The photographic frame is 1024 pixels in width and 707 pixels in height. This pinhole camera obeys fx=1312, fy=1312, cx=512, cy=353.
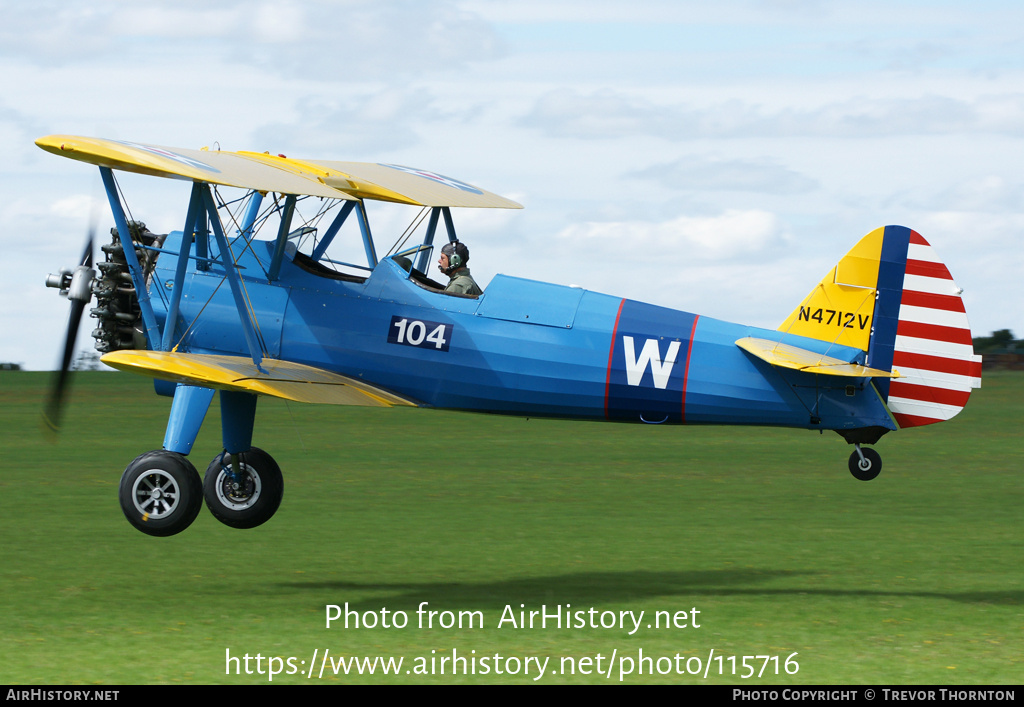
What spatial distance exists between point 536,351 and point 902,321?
136 inches

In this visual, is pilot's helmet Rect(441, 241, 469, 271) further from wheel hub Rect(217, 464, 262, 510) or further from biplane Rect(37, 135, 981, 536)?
wheel hub Rect(217, 464, 262, 510)

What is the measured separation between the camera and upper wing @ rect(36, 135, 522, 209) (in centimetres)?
1141

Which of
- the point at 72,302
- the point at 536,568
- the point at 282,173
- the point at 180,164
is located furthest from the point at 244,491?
the point at 180,164

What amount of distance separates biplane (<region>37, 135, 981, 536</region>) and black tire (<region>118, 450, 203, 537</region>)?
0.01 m

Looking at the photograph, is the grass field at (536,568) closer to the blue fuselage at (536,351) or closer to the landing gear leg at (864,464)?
the landing gear leg at (864,464)

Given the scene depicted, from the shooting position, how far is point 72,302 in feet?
43.8

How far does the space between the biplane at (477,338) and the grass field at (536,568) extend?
1.63 meters

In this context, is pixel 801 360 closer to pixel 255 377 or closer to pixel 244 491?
pixel 255 377

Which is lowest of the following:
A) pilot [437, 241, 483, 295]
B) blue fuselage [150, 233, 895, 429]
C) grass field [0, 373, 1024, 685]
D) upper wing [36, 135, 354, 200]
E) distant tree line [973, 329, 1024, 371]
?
grass field [0, 373, 1024, 685]

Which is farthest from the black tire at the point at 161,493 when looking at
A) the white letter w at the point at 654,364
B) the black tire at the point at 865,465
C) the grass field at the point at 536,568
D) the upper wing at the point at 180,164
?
the black tire at the point at 865,465

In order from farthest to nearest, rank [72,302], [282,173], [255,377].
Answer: [72,302]
[282,173]
[255,377]

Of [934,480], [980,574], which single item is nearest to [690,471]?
[934,480]

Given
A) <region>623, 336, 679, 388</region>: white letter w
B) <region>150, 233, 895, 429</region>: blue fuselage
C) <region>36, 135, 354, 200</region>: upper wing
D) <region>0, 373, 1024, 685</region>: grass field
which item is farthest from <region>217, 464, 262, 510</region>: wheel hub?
<region>623, 336, 679, 388</region>: white letter w

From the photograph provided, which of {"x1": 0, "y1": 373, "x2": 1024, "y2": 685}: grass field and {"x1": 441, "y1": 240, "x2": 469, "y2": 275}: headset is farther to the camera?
{"x1": 441, "y1": 240, "x2": 469, "y2": 275}: headset
